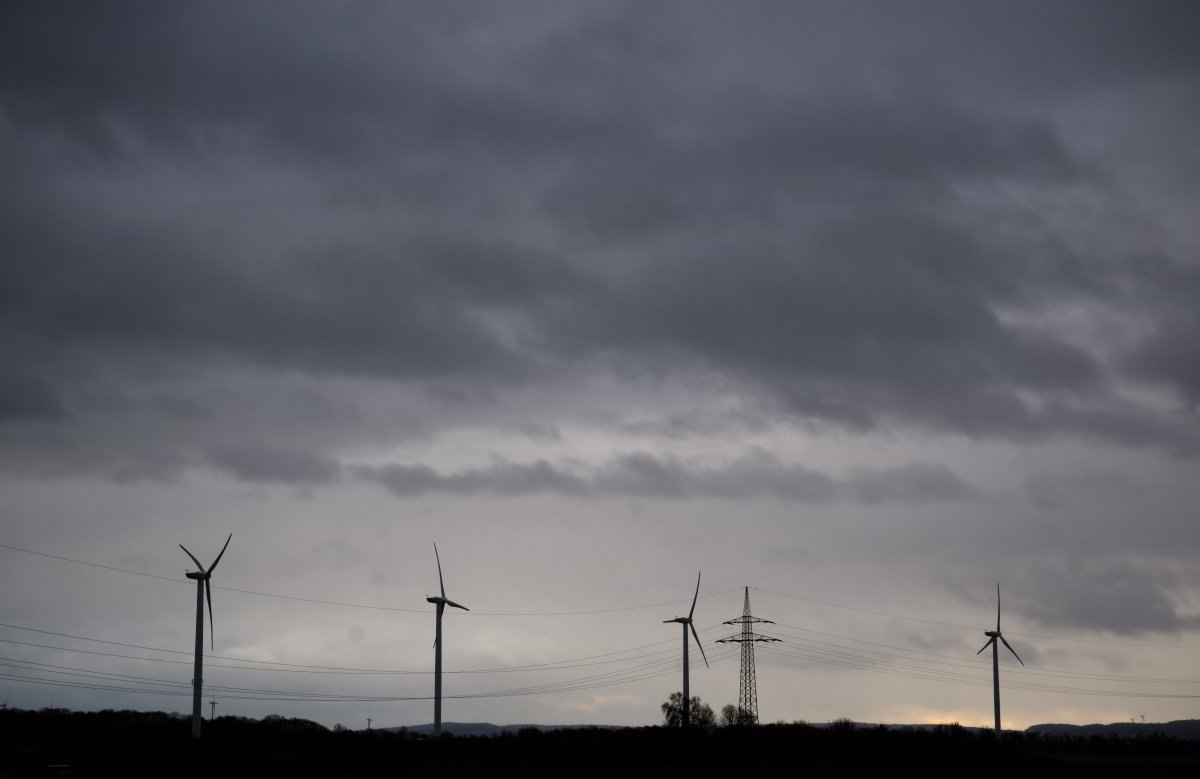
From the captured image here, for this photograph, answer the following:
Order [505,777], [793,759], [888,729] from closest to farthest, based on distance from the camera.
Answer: [505,777], [793,759], [888,729]

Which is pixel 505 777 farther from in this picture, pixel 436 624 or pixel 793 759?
pixel 436 624

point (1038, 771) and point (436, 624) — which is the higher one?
point (436, 624)

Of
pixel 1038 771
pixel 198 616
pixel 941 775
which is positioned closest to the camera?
pixel 941 775

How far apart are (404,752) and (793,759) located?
45280 millimetres

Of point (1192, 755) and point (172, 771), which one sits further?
point (1192, 755)

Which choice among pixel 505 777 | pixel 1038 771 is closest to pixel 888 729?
pixel 1038 771

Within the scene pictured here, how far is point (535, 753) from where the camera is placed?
485ft

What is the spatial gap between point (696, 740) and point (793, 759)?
19624 mm

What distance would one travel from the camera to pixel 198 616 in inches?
6427

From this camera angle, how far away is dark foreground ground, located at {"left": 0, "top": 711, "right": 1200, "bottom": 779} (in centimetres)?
11688

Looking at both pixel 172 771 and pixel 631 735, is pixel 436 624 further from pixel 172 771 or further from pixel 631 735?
pixel 172 771

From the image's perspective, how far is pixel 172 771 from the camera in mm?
109375

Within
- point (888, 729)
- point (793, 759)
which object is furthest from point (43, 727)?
point (888, 729)

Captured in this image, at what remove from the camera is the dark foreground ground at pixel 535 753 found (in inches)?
4601
